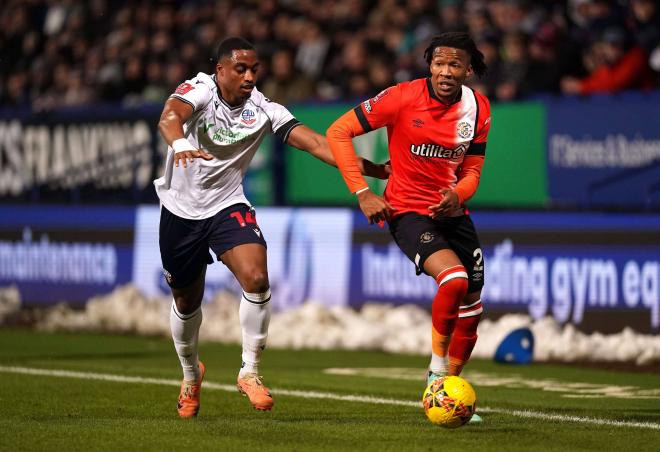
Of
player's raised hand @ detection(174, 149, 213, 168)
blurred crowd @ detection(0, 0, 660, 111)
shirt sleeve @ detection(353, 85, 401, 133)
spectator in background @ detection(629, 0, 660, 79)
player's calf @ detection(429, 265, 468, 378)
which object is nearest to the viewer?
player's raised hand @ detection(174, 149, 213, 168)

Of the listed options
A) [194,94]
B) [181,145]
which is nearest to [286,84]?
[194,94]

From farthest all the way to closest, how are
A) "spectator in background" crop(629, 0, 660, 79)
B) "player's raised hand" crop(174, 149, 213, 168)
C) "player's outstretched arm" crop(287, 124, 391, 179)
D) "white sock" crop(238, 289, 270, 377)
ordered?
"spectator in background" crop(629, 0, 660, 79), "player's outstretched arm" crop(287, 124, 391, 179), "white sock" crop(238, 289, 270, 377), "player's raised hand" crop(174, 149, 213, 168)

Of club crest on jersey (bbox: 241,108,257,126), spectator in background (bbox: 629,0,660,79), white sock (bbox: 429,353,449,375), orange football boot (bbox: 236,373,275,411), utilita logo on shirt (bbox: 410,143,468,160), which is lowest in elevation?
orange football boot (bbox: 236,373,275,411)

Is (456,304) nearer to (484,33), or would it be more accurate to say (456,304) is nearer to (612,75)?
(612,75)

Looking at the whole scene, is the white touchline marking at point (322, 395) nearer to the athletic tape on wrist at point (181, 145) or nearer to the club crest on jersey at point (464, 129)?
the club crest on jersey at point (464, 129)

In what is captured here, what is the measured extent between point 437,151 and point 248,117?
4.19 feet

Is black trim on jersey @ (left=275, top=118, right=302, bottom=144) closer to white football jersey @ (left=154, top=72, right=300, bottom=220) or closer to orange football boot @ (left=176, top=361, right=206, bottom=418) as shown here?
white football jersey @ (left=154, top=72, right=300, bottom=220)

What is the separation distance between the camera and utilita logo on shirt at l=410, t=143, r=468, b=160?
9.14 m

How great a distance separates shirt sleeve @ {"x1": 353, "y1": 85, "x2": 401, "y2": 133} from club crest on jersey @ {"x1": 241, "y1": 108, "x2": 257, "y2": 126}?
2.30 ft

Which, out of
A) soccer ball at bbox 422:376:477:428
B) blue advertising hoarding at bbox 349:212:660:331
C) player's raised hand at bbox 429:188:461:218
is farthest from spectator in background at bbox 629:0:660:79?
soccer ball at bbox 422:376:477:428

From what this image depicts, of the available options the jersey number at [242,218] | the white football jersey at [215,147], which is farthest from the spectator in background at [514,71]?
the jersey number at [242,218]

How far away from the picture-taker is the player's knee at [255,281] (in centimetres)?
894

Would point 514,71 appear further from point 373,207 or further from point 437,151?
point 373,207

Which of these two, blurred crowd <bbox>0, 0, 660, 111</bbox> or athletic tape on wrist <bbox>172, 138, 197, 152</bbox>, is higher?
blurred crowd <bbox>0, 0, 660, 111</bbox>
